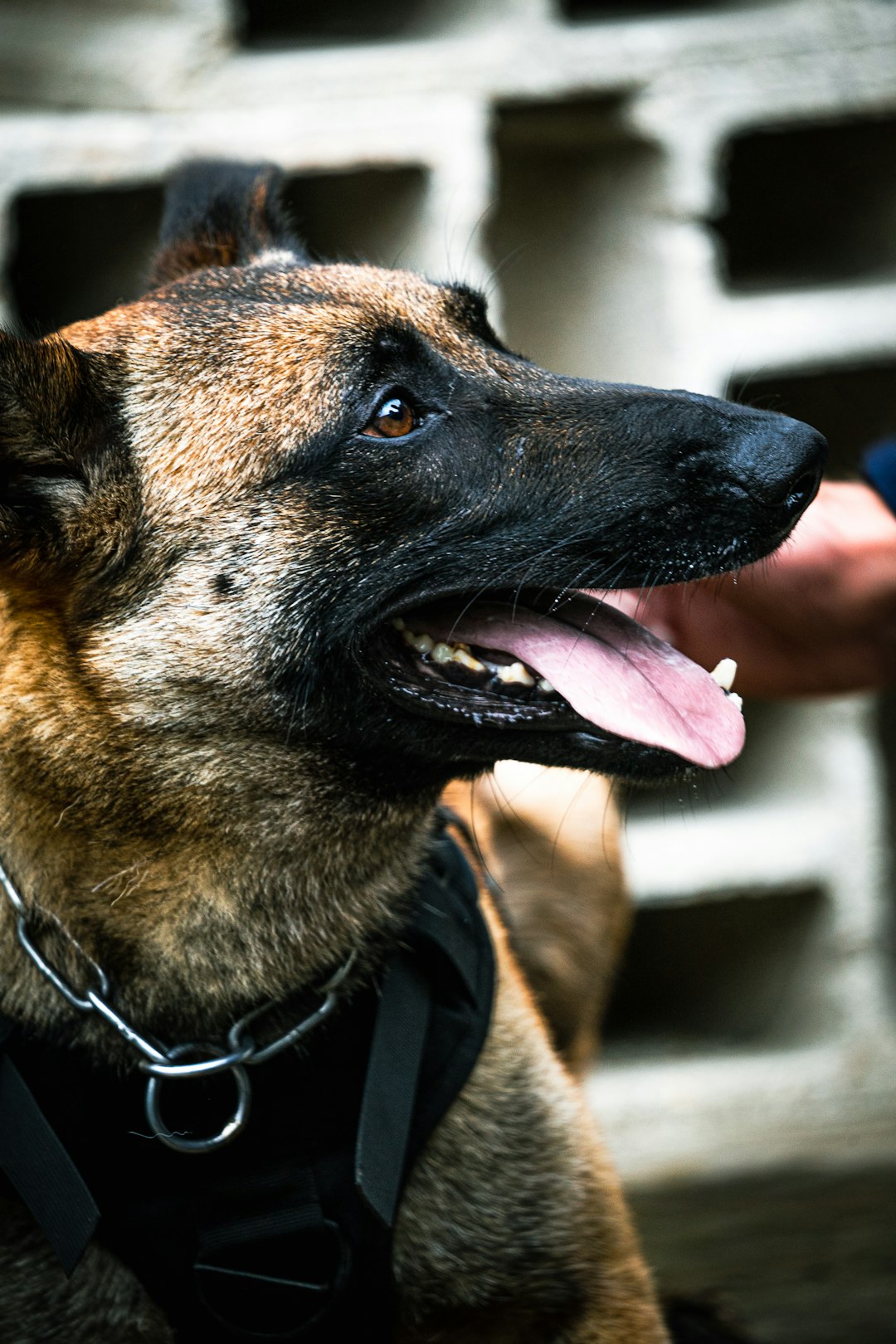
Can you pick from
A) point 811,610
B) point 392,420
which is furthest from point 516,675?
point 811,610

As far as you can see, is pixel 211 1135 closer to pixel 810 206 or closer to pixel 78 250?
pixel 78 250

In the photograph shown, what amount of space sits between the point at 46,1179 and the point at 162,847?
1.27 ft

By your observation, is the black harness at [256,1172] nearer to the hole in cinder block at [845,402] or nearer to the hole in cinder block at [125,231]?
the hole in cinder block at [125,231]

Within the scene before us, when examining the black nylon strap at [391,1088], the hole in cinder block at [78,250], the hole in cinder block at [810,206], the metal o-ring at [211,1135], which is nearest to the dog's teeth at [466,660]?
the black nylon strap at [391,1088]

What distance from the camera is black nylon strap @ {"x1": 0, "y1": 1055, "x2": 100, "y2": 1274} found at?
1486 mm

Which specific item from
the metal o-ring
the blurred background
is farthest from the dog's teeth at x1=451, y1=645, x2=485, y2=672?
the blurred background

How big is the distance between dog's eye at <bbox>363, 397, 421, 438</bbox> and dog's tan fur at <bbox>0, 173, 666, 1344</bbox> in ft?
0.17

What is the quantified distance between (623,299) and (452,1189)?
2004 millimetres

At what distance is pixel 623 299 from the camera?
2988 millimetres

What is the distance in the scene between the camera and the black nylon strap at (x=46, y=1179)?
1.49m

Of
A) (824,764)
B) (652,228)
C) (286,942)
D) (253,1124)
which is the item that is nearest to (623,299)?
(652,228)

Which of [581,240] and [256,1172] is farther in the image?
[581,240]

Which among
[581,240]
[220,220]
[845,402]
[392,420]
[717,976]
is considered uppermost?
[220,220]

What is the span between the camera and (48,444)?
61.1 inches
